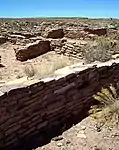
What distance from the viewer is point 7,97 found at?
4137mm

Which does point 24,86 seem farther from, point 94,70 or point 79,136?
point 94,70

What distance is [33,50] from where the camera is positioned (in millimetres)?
13719

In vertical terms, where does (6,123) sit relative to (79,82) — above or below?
below

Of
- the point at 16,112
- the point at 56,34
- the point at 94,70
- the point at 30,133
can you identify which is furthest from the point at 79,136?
the point at 56,34

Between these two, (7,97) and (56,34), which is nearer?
(7,97)

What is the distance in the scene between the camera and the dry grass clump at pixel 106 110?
4.65 meters

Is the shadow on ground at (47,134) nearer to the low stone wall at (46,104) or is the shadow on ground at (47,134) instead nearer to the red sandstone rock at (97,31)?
the low stone wall at (46,104)

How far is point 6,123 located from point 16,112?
0.75 feet

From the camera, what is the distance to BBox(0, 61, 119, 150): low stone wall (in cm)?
419

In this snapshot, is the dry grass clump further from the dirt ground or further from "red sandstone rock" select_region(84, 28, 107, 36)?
"red sandstone rock" select_region(84, 28, 107, 36)

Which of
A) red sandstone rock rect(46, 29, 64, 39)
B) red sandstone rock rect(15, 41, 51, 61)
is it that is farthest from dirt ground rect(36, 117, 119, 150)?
red sandstone rock rect(46, 29, 64, 39)

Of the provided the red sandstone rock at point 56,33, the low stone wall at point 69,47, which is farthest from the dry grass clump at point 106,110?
the red sandstone rock at point 56,33

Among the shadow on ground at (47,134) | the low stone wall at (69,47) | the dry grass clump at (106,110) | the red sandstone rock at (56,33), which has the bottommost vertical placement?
the shadow on ground at (47,134)

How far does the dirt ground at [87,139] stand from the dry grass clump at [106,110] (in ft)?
0.43
